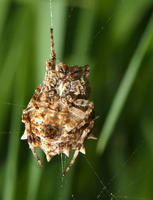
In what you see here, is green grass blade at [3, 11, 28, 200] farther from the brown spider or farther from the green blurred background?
the brown spider

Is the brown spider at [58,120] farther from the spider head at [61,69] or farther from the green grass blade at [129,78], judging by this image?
the green grass blade at [129,78]

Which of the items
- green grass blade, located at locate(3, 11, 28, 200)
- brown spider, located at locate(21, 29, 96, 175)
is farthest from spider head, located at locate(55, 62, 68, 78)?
green grass blade, located at locate(3, 11, 28, 200)

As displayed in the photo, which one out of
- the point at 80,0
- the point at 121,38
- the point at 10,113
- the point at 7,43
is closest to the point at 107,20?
the point at 121,38

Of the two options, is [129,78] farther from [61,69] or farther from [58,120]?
[58,120]

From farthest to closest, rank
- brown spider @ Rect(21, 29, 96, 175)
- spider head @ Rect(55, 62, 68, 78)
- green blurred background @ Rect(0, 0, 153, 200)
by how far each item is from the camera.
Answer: green blurred background @ Rect(0, 0, 153, 200) → spider head @ Rect(55, 62, 68, 78) → brown spider @ Rect(21, 29, 96, 175)

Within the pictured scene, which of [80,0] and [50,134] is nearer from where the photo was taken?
[50,134]

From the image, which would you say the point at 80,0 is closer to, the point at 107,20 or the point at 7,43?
the point at 107,20

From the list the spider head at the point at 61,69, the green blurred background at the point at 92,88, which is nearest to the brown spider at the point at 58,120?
the spider head at the point at 61,69
